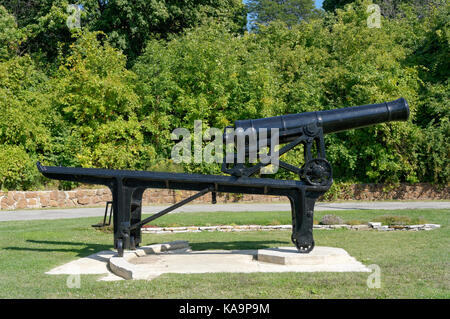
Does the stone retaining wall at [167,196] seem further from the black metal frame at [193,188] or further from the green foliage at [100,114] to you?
the black metal frame at [193,188]

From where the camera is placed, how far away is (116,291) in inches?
256

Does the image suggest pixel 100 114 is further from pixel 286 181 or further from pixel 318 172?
pixel 318 172

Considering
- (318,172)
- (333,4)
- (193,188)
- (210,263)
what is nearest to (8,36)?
(193,188)

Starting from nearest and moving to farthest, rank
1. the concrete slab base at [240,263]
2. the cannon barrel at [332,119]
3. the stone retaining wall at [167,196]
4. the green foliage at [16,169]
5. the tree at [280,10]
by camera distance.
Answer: the concrete slab base at [240,263]
the cannon barrel at [332,119]
the stone retaining wall at [167,196]
the green foliage at [16,169]
the tree at [280,10]

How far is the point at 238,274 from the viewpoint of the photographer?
7.45 meters

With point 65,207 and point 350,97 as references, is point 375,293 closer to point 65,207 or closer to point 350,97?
point 65,207

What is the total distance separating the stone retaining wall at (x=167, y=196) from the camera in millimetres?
21870

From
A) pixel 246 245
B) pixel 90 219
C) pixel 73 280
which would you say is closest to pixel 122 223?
pixel 73 280

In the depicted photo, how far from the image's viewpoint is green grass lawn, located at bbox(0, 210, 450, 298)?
20.9ft

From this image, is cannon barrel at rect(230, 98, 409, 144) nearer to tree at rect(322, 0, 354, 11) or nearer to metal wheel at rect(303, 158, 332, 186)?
metal wheel at rect(303, 158, 332, 186)

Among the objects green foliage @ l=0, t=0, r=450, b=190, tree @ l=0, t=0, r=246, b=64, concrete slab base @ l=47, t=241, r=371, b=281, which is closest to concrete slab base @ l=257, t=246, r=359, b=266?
concrete slab base @ l=47, t=241, r=371, b=281

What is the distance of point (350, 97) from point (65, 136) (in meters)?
13.4

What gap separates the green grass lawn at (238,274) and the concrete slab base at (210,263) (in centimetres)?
31

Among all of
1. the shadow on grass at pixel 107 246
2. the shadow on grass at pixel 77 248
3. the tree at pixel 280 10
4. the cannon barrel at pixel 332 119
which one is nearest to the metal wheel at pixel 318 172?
the cannon barrel at pixel 332 119
